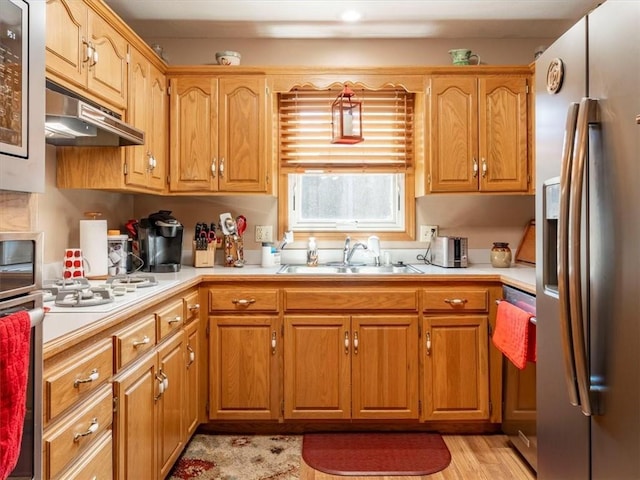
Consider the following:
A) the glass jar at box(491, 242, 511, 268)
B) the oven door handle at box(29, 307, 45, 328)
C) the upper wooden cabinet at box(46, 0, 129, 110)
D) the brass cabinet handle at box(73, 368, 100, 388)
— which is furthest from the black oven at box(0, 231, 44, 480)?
the glass jar at box(491, 242, 511, 268)

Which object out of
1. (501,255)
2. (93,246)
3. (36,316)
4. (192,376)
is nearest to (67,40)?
(93,246)

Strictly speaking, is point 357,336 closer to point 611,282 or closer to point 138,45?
point 611,282

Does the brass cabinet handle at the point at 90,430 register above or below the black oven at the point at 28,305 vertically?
below

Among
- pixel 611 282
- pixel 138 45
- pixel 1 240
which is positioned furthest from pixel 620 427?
pixel 138 45

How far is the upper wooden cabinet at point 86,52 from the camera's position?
1728 millimetres

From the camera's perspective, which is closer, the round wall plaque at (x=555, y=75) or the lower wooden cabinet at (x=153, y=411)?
the round wall plaque at (x=555, y=75)

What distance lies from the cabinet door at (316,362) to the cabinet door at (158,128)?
1110 mm

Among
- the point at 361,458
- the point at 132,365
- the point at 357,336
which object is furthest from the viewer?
the point at 357,336

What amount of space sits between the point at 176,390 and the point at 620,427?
5.56 feet

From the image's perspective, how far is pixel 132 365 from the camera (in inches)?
62.9

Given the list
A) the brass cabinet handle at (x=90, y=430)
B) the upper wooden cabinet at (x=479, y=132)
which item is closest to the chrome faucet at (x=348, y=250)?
the upper wooden cabinet at (x=479, y=132)

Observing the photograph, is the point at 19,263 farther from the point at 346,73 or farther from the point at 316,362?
the point at 346,73

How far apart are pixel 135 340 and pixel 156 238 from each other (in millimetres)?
1187

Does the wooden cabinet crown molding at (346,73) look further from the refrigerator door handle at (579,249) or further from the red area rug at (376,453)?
the red area rug at (376,453)
